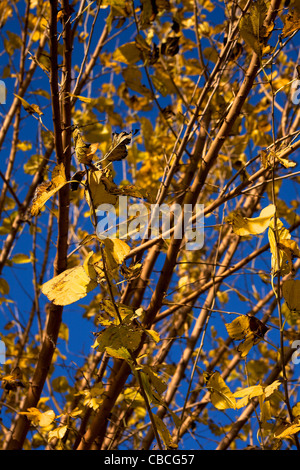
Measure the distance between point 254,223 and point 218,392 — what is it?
299 mm

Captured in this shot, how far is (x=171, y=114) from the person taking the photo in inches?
56.4

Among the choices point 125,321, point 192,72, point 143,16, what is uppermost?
point 192,72

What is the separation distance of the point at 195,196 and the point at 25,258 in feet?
3.05

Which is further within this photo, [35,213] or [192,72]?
[192,72]

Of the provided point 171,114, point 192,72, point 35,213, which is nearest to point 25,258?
point 171,114

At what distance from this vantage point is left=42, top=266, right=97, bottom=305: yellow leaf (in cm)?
61

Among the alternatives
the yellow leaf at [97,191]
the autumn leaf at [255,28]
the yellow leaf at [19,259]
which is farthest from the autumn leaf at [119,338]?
the yellow leaf at [19,259]

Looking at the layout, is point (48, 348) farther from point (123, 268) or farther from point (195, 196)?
point (195, 196)

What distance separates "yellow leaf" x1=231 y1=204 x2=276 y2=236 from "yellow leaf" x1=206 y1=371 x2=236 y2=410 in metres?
0.25

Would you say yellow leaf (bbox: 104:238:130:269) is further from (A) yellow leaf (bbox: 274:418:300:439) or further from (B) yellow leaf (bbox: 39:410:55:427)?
(B) yellow leaf (bbox: 39:410:55:427)

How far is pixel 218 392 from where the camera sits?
2.57 feet

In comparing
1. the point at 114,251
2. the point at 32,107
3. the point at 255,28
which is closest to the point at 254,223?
the point at 114,251

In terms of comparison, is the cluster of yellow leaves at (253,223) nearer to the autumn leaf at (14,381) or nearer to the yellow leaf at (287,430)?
the yellow leaf at (287,430)

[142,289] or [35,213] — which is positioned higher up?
[142,289]
